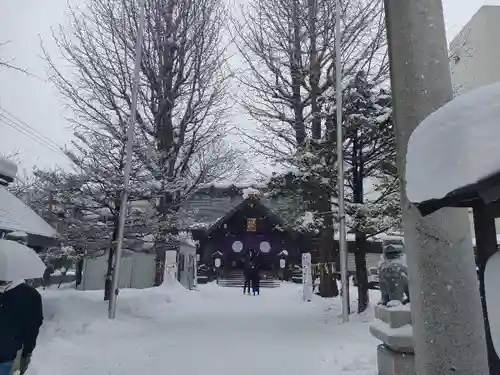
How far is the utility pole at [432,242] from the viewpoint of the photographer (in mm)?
2643

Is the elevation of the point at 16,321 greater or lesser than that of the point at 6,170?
lesser

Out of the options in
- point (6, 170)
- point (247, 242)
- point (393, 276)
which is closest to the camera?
point (393, 276)

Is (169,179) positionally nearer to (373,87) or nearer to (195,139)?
(195,139)

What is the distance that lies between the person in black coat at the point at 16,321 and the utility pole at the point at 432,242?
378cm

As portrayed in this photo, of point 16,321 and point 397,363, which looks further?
point 397,363

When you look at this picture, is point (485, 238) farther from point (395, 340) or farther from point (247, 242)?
point (247, 242)

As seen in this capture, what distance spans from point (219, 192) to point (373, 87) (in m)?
21.8

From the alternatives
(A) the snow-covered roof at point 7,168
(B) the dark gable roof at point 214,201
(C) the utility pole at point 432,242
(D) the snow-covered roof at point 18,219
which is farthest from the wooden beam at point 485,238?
(B) the dark gable roof at point 214,201

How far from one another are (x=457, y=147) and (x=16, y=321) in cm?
441

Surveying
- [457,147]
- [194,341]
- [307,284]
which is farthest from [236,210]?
[457,147]

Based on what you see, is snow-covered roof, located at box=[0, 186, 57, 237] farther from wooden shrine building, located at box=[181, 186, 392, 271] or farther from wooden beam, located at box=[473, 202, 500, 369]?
wooden shrine building, located at box=[181, 186, 392, 271]

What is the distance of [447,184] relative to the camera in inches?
76.5

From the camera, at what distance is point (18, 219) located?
888 centimetres

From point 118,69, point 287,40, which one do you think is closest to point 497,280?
point 287,40
